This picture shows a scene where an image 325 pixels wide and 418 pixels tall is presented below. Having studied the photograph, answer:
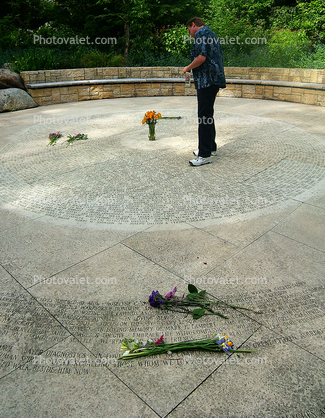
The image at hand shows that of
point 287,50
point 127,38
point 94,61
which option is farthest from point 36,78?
point 287,50

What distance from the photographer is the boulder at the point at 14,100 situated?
10.1 metres

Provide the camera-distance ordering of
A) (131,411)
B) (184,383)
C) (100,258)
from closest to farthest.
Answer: (131,411), (184,383), (100,258)

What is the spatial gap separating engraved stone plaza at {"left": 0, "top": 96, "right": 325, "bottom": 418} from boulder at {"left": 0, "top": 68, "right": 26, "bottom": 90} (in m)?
4.94

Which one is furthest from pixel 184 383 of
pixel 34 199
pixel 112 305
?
pixel 34 199

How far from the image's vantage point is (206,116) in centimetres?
554

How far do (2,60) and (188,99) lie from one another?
671 centimetres

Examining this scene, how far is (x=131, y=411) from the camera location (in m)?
1.91

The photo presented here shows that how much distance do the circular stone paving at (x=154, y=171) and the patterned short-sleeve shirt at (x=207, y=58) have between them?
1308 millimetres

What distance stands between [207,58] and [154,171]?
188cm

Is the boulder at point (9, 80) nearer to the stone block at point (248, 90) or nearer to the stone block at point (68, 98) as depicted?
the stone block at point (68, 98)

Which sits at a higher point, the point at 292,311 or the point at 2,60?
the point at 2,60

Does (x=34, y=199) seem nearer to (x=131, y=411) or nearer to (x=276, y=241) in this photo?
(x=276, y=241)

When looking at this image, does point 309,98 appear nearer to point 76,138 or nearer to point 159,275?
point 76,138

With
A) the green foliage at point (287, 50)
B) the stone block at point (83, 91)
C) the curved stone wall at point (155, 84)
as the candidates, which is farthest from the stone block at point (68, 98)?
the green foliage at point (287, 50)
